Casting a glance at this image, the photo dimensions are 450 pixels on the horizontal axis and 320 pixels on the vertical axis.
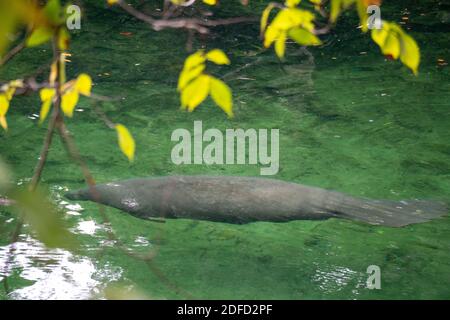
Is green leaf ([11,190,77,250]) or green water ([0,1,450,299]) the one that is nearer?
green leaf ([11,190,77,250])

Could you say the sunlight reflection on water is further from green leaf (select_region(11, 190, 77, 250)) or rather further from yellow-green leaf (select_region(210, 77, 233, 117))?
green leaf (select_region(11, 190, 77, 250))

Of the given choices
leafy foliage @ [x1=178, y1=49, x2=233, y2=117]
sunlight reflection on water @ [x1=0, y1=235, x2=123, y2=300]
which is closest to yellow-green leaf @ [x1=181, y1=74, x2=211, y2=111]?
leafy foliage @ [x1=178, y1=49, x2=233, y2=117]

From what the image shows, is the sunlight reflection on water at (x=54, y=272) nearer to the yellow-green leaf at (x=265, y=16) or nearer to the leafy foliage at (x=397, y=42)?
the yellow-green leaf at (x=265, y=16)

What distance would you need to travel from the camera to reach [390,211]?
4465 mm

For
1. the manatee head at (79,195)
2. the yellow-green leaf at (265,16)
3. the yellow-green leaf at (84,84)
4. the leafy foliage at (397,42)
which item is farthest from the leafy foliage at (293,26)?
the manatee head at (79,195)

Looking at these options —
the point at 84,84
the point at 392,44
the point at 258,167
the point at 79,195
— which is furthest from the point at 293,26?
the point at 258,167

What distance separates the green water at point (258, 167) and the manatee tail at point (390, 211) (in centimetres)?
8

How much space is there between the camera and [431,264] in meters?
4.00

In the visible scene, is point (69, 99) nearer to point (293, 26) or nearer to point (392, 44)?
point (293, 26)

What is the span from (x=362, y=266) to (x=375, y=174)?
4.07 feet

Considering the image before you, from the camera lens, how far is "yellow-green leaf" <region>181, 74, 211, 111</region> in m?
1.69

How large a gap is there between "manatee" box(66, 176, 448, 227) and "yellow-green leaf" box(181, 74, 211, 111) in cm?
252

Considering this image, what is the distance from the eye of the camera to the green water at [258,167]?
3.86 metres
